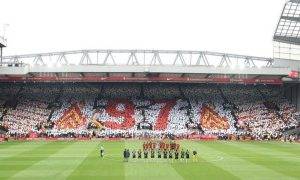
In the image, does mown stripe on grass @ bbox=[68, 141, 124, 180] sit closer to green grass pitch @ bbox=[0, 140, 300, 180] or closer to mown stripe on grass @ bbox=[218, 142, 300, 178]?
green grass pitch @ bbox=[0, 140, 300, 180]

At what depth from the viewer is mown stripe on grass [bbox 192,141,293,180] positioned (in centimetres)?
3575

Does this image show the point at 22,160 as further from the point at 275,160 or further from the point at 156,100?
the point at 156,100

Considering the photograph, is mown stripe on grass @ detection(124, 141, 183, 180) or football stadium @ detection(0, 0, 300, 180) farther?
football stadium @ detection(0, 0, 300, 180)

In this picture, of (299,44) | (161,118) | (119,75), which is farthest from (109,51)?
(299,44)

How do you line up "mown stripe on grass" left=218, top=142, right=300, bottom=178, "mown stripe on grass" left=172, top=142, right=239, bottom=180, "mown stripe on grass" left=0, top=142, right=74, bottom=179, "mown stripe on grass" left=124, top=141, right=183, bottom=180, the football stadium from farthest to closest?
the football stadium → "mown stripe on grass" left=218, top=142, right=300, bottom=178 → "mown stripe on grass" left=0, top=142, right=74, bottom=179 → "mown stripe on grass" left=172, top=142, right=239, bottom=180 → "mown stripe on grass" left=124, top=141, right=183, bottom=180

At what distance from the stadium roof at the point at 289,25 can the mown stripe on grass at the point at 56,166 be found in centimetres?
4082

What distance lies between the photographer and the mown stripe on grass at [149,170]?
3444 cm

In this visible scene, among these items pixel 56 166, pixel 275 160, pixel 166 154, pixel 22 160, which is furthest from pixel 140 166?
pixel 275 160

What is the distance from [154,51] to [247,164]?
56.0 m

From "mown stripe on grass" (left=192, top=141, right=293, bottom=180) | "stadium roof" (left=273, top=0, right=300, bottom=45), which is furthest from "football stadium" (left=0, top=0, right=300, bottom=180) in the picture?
"mown stripe on grass" (left=192, top=141, right=293, bottom=180)

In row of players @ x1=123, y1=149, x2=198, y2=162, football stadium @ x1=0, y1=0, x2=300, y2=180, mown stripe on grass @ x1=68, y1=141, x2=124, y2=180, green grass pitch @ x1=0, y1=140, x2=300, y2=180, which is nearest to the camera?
mown stripe on grass @ x1=68, y1=141, x2=124, y2=180

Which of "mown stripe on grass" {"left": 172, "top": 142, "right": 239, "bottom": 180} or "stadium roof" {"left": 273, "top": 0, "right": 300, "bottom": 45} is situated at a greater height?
"stadium roof" {"left": 273, "top": 0, "right": 300, "bottom": 45}

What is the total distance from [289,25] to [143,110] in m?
26.7

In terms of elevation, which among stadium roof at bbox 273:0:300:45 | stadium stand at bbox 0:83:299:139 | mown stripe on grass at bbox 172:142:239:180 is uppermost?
stadium roof at bbox 273:0:300:45
